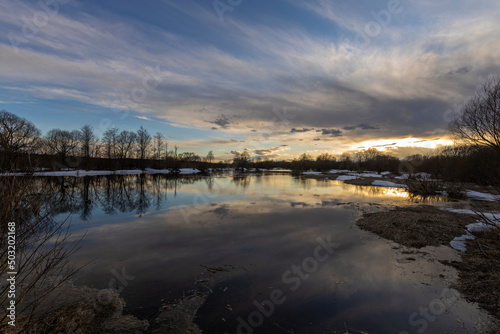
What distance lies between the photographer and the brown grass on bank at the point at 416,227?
9.87 meters

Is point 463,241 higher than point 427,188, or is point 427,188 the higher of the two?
point 427,188

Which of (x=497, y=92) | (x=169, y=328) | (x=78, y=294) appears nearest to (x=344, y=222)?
(x=169, y=328)

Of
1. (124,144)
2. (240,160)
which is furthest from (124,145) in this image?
(240,160)

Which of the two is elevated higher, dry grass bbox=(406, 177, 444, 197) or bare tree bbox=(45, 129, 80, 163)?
bare tree bbox=(45, 129, 80, 163)

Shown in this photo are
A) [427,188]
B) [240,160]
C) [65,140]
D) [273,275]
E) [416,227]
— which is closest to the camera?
[273,275]

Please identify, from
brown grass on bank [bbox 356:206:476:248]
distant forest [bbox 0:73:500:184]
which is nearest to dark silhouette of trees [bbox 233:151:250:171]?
distant forest [bbox 0:73:500:184]

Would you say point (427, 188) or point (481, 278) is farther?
point (427, 188)

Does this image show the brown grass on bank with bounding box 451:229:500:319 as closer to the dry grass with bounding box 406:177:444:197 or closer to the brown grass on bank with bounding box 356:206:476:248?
the brown grass on bank with bounding box 356:206:476:248

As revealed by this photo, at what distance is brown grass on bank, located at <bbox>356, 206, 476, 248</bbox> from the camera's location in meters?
9.87

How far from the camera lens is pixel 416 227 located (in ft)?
37.0

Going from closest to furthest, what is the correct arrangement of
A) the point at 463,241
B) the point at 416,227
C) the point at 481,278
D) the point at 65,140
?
the point at 481,278 < the point at 463,241 < the point at 416,227 < the point at 65,140

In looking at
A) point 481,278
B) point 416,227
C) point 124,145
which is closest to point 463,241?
point 416,227

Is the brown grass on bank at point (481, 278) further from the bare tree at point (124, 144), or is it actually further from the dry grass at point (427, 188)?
the bare tree at point (124, 144)

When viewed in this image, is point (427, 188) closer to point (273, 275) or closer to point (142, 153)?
point (273, 275)
